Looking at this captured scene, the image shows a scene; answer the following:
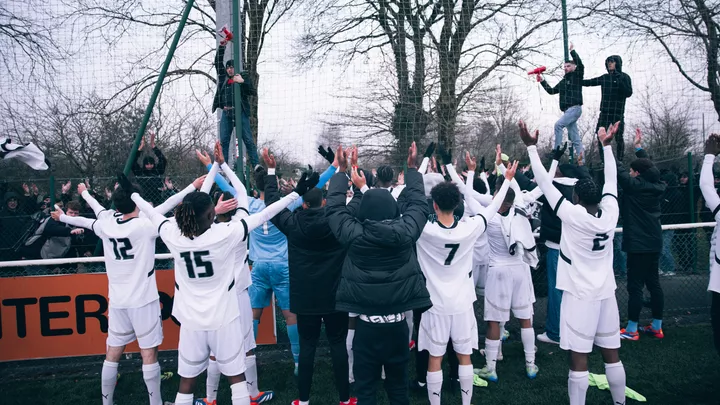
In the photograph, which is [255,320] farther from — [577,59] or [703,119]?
[703,119]

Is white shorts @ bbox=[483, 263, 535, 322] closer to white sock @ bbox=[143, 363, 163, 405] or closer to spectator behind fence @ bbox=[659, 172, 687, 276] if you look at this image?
white sock @ bbox=[143, 363, 163, 405]

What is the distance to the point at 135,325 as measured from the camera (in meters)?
3.94

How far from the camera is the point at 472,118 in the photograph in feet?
26.2

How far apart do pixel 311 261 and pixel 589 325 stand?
2.43 meters

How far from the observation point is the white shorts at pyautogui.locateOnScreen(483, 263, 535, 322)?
458cm

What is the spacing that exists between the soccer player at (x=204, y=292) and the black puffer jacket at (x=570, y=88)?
609 centimetres

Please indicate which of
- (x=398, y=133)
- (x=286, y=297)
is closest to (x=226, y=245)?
(x=286, y=297)

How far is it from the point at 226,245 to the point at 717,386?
494 cm

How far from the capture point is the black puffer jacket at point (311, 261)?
3.79 m

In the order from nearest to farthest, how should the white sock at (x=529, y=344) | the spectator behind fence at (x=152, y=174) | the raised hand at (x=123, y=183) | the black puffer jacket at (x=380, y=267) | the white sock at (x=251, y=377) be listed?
the black puffer jacket at (x=380, y=267)
the raised hand at (x=123, y=183)
the white sock at (x=251, y=377)
the white sock at (x=529, y=344)
the spectator behind fence at (x=152, y=174)

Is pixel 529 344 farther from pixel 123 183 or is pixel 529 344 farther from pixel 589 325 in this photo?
pixel 123 183

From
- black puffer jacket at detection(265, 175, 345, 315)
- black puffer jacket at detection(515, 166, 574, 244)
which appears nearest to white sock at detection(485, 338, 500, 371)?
black puffer jacket at detection(515, 166, 574, 244)

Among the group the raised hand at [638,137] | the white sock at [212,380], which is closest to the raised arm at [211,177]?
the white sock at [212,380]

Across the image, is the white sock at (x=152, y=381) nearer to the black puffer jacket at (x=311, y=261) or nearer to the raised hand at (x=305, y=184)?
the black puffer jacket at (x=311, y=261)
